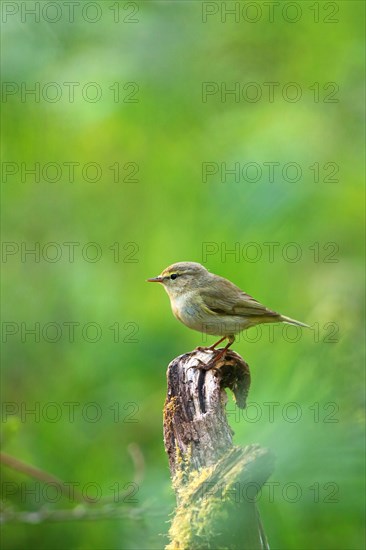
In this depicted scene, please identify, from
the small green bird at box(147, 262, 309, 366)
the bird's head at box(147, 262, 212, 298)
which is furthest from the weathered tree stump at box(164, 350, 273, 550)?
the bird's head at box(147, 262, 212, 298)

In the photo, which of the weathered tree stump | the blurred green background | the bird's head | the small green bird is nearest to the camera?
the weathered tree stump

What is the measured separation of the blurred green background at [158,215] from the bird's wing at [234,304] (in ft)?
0.38

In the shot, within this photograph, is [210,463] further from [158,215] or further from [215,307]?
[158,215]

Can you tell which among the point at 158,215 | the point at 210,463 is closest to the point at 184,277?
the point at 158,215

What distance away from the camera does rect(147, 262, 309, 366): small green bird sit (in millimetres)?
5715

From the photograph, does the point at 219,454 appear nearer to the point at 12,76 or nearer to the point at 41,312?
the point at 12,76

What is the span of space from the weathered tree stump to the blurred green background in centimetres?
18

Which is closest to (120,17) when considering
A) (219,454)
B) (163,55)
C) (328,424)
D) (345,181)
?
(163,55)

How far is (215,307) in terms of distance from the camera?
584 centimetres

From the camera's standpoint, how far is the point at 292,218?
5.32m

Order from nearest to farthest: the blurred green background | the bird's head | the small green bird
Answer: the blurred green background < the small green bird < the bird's head

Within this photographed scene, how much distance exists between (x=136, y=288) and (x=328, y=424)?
4.30m

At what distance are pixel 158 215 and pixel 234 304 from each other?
1.48m

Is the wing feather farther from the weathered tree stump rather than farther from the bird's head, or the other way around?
the weathered tree stump
